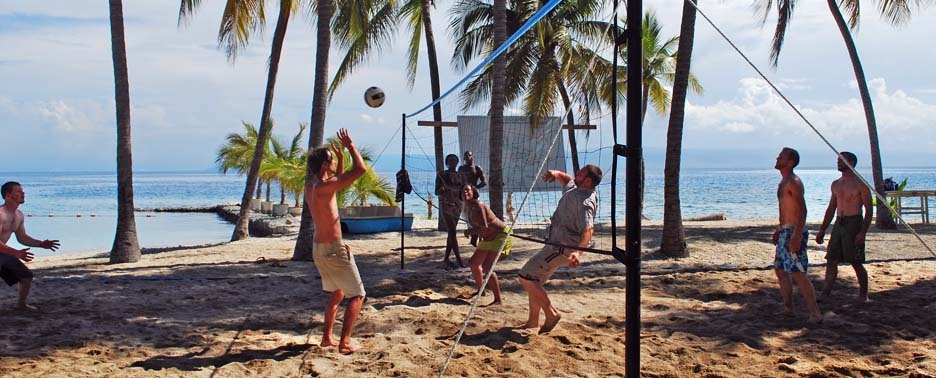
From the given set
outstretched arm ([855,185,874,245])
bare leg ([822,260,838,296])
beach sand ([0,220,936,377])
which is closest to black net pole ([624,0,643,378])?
beach sand ([0,220,936,377])

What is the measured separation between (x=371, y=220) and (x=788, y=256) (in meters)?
10.1

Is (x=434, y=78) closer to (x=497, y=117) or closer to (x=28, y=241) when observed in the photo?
(x=497, y=117)

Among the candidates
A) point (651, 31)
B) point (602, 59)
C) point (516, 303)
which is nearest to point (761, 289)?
point (516, 303)

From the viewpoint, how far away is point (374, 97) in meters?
9.14

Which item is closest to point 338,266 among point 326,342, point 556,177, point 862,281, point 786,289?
point 326,342

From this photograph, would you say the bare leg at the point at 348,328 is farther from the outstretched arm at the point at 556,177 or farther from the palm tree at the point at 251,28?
the palm tree at the point at 251,28

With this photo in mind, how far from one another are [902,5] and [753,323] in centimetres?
1043

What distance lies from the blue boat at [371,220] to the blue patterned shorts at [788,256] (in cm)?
→ 959

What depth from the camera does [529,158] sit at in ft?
51.1

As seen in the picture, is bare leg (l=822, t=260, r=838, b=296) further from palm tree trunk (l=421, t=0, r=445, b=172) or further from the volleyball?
palm tree trunk (l=421, t=0, r=445, b=172)

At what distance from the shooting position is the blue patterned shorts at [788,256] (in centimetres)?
572

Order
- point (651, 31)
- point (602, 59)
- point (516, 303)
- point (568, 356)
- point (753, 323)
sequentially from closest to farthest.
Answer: point (568, 356) → point (753, 323) → point (516, 303) → point (602, 59) → point (651, 31)

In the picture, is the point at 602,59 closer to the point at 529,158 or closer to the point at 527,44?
the point at 527,44

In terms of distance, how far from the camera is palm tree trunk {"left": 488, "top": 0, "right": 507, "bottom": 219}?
10.2 m
